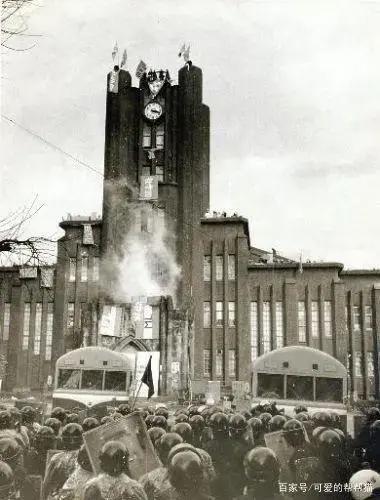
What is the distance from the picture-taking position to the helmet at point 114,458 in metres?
5.89

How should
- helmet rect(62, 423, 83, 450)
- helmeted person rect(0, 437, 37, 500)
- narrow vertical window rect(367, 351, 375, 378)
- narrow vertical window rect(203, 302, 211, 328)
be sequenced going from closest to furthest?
helmeted person rect(0, 437, 37, 500) → helmet rect(62, 423, 83, 450) → narrow vertical window rect(367, 351, 375, 378) → narrow vertical window rect(203, 302, 211, 328)

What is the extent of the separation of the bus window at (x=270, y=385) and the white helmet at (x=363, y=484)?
2.02 metres

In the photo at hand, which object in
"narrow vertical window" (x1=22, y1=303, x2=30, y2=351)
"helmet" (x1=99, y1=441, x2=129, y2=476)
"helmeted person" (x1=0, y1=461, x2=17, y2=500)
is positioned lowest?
"helmeted person" (x1=0, y1=461, x2=17, y2=500)

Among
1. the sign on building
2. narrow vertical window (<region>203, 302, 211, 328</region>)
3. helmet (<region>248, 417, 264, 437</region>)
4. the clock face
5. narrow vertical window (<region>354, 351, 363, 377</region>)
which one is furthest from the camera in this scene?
the clock face

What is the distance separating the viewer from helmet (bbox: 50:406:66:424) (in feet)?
24.6

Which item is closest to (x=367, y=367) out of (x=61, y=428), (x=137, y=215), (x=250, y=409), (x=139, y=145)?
(x=250, y=409)

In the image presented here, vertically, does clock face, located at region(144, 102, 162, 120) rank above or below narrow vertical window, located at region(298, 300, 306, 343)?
above

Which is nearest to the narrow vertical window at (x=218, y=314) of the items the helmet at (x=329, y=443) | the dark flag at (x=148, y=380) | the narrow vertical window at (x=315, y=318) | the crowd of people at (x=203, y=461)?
the narrow vertical window at (x=315, y=318)

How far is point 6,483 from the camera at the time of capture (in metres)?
5.86

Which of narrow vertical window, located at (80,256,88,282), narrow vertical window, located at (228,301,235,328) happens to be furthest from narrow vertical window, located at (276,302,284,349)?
narrow vertical window, located at (80,256,88,282)

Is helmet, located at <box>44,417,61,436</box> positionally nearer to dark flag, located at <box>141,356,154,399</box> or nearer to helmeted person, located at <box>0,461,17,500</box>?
helmeted person, located at <box>0,461,17,500</box>

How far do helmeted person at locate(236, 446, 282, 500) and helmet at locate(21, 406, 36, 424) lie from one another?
3.18 meters

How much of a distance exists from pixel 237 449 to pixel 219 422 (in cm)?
61

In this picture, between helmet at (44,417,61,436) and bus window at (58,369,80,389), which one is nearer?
helmet at (44,417,61,436)
